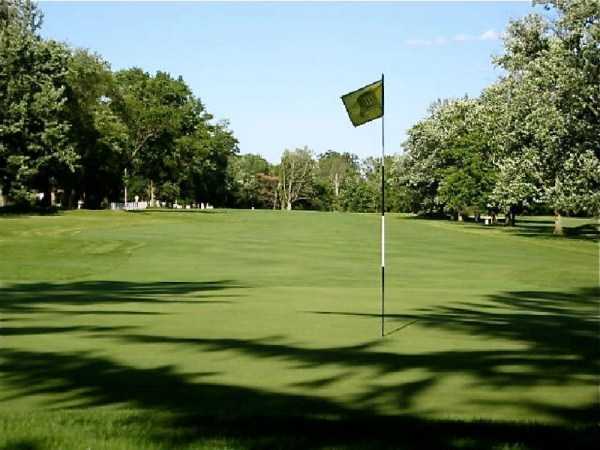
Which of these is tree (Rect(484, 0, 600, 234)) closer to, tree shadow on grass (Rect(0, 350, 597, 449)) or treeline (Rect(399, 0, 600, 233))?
treeline (Rect(399, 0, 600, 233))

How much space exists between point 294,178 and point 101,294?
166239 millimetres

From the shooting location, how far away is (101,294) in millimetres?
20484

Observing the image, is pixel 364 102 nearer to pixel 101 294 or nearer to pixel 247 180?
pixel 101 294

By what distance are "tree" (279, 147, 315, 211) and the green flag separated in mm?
171155

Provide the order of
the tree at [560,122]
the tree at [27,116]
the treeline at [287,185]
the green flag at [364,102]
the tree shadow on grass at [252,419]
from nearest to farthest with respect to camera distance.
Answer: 1. the tree shadow on grass at [252,419]
2. the green flag at [364,102]
3. the tree at [560,122]
4. the tree at [27,116]
5. the treeline at [287,185]

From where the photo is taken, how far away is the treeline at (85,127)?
6944 centimetres

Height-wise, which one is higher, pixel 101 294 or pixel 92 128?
pixel 92 128

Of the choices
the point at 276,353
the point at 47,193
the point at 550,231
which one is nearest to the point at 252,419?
the point at 276,353

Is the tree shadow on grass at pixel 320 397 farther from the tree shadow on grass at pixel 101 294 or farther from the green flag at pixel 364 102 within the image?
the tree shadow on grass at pixel 101 294

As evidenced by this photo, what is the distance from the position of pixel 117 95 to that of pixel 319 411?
97717 mm

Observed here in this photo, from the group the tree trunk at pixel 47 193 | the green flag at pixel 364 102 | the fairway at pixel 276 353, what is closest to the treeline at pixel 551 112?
the fairway at pixel 276 353

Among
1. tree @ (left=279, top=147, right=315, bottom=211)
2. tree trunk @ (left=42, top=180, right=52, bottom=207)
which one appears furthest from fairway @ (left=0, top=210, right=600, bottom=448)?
tree @ (left=279, top=147, right=315, bottom=211)

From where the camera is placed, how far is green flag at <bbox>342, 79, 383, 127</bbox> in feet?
43.0

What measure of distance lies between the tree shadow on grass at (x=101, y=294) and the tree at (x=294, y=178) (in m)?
160
